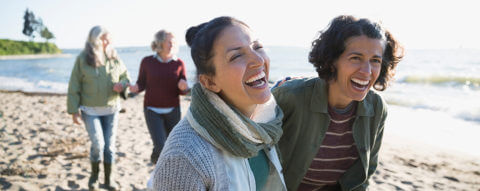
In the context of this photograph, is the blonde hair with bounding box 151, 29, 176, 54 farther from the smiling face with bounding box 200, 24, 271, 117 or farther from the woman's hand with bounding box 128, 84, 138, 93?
the smiling face with bounding box 200, 24, 271, 117

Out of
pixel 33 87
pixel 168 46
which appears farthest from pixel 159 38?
pixel 33 87

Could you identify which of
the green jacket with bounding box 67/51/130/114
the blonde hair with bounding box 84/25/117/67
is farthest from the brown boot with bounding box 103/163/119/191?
the blonde hair with bounding box 84/25/117/67

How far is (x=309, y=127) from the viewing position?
7.38 feet

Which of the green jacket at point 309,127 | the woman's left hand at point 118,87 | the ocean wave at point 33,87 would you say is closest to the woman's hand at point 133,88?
the woman's left hand at point 118,87

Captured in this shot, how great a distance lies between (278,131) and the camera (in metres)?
1.79

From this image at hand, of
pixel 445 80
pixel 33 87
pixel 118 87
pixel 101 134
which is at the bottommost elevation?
pixel 33 87

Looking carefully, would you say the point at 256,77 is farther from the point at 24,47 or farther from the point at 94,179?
the point at 24,47

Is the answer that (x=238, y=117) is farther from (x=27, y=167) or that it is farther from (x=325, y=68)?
(x=27, y=167)

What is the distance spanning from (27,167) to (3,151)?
4.04 ft

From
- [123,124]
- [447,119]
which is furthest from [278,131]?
[447,119]

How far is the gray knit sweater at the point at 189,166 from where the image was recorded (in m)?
1.27

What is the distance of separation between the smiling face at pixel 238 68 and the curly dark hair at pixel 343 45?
0.84 meters

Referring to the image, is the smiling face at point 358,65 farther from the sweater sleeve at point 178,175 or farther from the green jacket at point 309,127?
the sweater sleeve at point 178,175

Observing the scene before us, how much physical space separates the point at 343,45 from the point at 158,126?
2.86 m
